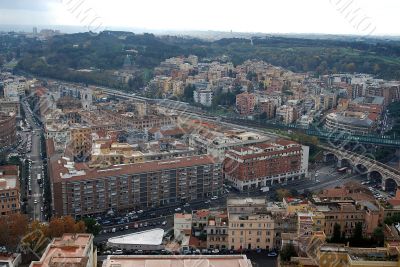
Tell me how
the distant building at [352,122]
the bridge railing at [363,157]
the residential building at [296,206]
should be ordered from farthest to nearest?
the distant building at [352,122] → the bridge railing at [363,157] → the residential building at [296,206]

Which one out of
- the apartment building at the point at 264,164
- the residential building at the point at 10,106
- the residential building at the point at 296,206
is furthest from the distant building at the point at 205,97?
the residential building at the point at 296,206

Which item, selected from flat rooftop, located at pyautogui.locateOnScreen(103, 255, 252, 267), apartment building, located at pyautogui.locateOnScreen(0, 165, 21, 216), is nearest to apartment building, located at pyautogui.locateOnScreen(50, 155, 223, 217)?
apartment building, located at pyautogui.locateOnScreen(0, 165, 21, 216)

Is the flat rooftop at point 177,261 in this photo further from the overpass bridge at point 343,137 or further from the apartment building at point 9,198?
the overpass bridge at point 343,137

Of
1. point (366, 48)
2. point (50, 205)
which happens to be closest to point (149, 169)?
point (50, 205)

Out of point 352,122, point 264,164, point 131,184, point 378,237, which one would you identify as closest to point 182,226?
point 131,184

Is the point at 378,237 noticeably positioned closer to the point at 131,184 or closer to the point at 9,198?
the point at 131,184

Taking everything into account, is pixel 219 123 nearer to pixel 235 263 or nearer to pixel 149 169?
pixel 149 169
